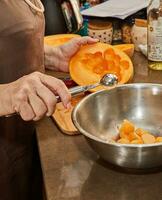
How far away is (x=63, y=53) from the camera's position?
3.95 ft

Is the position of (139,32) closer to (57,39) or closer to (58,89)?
(57,39)

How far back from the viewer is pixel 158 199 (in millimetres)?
715

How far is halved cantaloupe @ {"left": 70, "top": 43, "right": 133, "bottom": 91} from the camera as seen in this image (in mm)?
1133

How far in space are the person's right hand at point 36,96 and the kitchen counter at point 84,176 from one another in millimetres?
114

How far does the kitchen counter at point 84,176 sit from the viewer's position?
0.73 metres

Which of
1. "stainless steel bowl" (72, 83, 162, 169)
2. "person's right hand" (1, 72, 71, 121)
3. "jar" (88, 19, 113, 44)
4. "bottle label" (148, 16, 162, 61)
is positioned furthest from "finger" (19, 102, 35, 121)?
"jar" (88, 19, 113, 44)

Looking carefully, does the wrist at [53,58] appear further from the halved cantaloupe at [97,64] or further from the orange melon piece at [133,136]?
the orange melon piece at [133,136]

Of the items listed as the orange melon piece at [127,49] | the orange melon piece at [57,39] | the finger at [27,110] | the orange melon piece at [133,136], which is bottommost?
the orange melon piece at [127,49]

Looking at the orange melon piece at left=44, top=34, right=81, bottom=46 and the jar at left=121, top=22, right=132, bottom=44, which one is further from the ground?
the orange melon piece at left=44, top=34, right=81, bottom=46

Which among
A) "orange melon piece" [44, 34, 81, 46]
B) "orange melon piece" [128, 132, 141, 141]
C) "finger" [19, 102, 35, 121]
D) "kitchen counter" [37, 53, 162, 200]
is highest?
"finger" [19, 102, 35, 121]

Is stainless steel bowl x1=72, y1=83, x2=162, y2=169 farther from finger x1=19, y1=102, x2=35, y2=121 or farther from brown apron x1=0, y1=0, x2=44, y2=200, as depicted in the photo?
brown apron x1=0, y1=0, x2=44, y2=200

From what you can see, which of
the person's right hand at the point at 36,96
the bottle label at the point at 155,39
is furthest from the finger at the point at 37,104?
the bottle label at the point at 155,39

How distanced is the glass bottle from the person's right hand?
1.75 ft

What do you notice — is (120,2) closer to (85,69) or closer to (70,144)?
(85,69)
